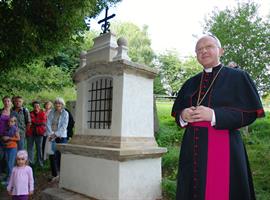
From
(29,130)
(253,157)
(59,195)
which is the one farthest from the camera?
(29,130)

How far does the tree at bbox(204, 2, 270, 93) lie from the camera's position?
1235cm

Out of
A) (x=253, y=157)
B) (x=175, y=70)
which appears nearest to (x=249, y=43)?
(x=253, y=157)

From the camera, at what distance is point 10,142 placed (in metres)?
6.93

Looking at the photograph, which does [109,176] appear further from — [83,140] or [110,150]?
[83,140]

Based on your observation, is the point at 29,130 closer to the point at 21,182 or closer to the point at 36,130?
the point at 36,130

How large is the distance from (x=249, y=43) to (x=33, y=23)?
8.14 meters

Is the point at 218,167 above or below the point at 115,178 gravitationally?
above

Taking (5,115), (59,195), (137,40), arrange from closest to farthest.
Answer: (59,195) → (5,115) → (137,40)

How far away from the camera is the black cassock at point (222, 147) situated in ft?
Result: 8.82

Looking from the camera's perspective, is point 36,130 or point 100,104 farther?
point 36,130

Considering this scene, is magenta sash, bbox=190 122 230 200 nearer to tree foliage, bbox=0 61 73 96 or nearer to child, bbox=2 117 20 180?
child, bbox=2 117 20 180

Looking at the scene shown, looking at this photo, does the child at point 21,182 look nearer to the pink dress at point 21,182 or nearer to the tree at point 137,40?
the pink dress at point 21,182

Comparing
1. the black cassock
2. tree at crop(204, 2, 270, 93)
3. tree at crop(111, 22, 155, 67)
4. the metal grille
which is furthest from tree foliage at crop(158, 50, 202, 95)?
the black cassock

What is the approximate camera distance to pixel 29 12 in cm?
778
